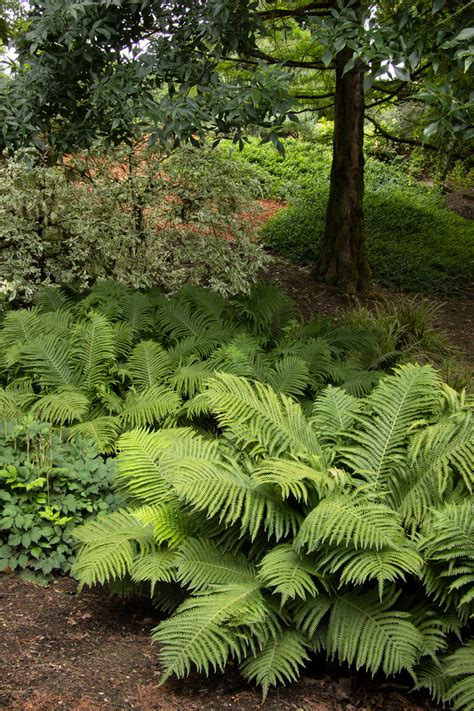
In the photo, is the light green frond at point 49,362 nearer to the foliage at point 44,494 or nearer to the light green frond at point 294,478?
the foliage at point 44,494

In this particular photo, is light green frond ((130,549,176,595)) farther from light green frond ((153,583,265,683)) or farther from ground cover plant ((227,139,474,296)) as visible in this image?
ground cover plant ((227,139,474,296))

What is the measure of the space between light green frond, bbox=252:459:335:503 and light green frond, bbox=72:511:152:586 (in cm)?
65

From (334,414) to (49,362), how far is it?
2222 millimetres

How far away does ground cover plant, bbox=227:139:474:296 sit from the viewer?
34.4ft

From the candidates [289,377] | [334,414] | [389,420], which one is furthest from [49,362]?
[389,420]

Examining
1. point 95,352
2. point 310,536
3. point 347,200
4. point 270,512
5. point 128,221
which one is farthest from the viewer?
point 347,200

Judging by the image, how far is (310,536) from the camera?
279 centimetres

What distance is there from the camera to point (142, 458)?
11.5ft

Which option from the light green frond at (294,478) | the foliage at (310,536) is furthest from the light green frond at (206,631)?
the light green frond at (294,478)

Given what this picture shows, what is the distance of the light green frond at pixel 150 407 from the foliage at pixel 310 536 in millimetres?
612

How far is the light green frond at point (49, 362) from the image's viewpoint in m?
4.83

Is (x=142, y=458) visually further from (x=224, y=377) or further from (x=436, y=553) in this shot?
(x=436, y=553)

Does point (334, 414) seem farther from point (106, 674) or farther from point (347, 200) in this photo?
point (347, 200)

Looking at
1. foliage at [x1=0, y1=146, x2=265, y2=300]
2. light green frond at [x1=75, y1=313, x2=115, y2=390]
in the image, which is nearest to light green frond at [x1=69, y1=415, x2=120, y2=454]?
light green frond at [x1=75, y1=313, x2=115, y2=390]
